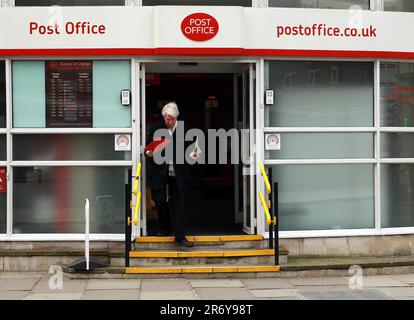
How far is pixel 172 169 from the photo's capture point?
931cm

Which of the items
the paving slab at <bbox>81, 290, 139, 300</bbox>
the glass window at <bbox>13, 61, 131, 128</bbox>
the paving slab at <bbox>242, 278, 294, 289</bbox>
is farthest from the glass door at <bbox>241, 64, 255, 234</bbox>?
the paving slab at <bbox>81, 290, 139, 300</bbox>

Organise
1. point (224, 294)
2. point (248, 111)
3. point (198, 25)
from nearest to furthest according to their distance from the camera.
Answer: point (224, 294)
point (198, 25)
point (248, 111)

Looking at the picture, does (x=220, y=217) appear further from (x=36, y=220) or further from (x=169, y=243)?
(x=36, y=220)

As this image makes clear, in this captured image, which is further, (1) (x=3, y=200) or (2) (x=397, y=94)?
(2) (x=397, y=94)

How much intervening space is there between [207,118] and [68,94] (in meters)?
8.53

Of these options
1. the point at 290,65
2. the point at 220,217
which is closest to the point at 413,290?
the point at 290,65

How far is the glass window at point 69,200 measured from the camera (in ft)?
31.0

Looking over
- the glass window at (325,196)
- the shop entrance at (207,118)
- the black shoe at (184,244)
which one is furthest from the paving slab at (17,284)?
the glass window at (325,196)

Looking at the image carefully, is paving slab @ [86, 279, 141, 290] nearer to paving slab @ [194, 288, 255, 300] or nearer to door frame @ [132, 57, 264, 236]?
paving slab @ [194, 288, 255, 300]

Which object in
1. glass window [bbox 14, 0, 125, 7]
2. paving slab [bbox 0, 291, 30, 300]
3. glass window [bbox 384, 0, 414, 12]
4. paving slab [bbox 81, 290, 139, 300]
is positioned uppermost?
glass window [bbox 384, 0, 414, 12]

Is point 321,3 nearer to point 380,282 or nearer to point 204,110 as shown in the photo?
point 380,282

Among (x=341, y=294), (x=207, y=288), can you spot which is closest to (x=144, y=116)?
(x=207, y=288)

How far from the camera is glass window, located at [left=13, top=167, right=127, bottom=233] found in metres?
9.44

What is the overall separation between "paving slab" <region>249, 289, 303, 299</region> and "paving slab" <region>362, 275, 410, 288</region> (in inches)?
41.3
